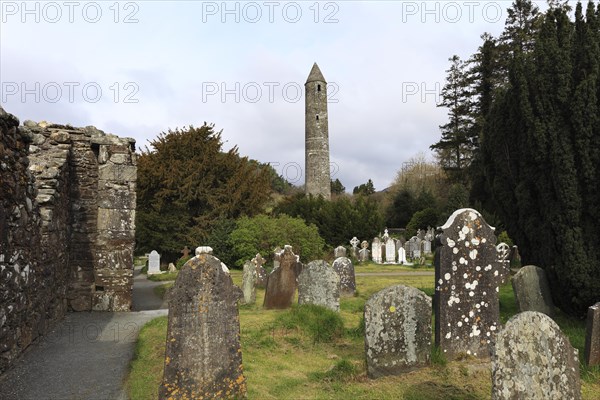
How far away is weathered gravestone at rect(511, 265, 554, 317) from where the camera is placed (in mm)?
8242

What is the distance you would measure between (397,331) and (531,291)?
4366 mm

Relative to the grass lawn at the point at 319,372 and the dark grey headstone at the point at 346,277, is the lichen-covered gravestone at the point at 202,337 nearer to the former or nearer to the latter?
the grass lawn at the point at 319,372

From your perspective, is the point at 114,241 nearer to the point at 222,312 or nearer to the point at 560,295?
the point at 222,312

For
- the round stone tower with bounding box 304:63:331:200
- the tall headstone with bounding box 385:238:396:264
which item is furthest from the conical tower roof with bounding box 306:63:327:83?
the tall headstone with bounding box 385:238:396:264

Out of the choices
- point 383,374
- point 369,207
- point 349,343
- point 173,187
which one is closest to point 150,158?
point 173,187

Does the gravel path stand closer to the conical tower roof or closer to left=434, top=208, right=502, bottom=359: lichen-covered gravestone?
left=434, top=208, right=502, bottom=359: lichen-covered gravestone

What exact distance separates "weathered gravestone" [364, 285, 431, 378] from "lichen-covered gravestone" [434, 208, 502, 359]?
0.43 metres

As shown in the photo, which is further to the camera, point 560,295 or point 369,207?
point 369,207

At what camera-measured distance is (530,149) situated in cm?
888

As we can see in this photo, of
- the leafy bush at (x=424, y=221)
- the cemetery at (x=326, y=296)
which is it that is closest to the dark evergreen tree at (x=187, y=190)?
the cemetery at (x=326, y=296)

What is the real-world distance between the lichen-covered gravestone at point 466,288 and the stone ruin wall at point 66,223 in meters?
5.70

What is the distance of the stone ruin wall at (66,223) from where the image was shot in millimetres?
5695

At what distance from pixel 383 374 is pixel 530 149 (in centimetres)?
619

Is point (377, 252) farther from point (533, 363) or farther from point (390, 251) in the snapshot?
point (533, 363)
